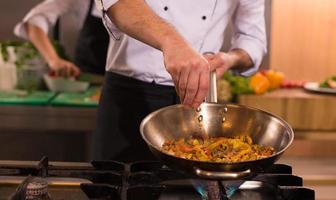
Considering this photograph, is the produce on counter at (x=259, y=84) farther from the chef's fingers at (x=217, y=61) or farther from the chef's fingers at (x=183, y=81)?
the chef's fingers at (x=183, y=81)

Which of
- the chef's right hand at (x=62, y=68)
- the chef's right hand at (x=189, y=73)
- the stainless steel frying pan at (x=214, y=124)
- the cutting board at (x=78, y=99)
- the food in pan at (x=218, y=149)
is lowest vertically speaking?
the cutting board at (x=78, y=99)

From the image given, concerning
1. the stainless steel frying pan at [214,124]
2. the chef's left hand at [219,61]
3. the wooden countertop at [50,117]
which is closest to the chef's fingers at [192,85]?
the stainless steel frying pan at [214,124]

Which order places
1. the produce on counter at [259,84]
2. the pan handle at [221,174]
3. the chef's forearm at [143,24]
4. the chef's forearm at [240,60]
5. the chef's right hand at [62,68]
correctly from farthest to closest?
1. the produce on counter at [259,84]
2. the chef's right hand at [62,68]
3. the chef's forearm at [240,60]
4. the chef's forearm at [143,24]
5. the pan handle at [221,174]

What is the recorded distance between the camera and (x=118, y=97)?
57.7 inches

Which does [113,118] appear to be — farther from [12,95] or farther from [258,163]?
[12,95]

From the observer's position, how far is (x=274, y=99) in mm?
2594

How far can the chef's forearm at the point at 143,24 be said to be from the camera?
949mm

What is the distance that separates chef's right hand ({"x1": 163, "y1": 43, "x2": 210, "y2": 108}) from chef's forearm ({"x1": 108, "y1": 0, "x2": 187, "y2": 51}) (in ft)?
0.11

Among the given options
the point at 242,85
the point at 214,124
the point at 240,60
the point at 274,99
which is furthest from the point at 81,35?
the point at 214,124

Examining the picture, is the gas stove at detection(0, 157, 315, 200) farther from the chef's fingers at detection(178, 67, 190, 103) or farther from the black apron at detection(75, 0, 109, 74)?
the black apron at detection(75, 0, 109, 74)

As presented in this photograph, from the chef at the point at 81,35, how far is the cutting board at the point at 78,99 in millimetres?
111

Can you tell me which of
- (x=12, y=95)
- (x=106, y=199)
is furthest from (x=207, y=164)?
(x=12, y=95)

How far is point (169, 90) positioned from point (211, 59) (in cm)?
24

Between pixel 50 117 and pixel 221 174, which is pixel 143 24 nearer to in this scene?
pixel 221 174
